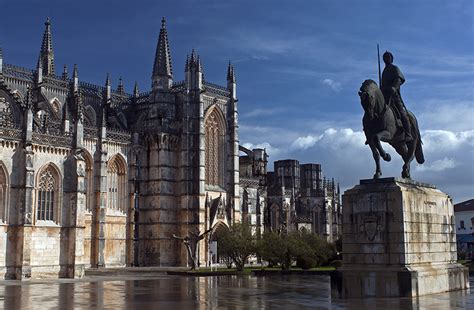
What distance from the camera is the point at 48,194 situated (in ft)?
150

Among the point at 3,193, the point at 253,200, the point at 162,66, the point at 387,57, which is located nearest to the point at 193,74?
the point at 162,66

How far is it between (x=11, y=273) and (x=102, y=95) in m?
32.1

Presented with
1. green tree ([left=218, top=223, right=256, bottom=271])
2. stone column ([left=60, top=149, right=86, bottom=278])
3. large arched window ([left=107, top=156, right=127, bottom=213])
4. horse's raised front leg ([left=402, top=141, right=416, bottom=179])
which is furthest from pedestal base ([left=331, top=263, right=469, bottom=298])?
large arched window ([left=107, top=156, right=127, bottom=213])

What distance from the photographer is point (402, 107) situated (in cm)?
2294

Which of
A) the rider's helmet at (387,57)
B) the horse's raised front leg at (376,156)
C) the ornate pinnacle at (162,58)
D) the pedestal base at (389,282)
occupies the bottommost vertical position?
the pedestal base at (389,282)

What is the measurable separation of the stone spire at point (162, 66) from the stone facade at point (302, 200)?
27.9 metres

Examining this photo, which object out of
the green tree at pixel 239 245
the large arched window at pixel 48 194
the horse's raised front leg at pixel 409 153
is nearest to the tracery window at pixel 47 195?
the large arched window at pixel 48 194

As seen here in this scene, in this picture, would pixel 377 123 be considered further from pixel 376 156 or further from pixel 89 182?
pixel 89 182

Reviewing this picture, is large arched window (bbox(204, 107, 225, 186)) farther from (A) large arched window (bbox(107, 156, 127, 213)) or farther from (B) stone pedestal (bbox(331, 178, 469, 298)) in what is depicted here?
(B) stone pedestal (bbox(331, 178, 469, 298))

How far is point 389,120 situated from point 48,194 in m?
30.8

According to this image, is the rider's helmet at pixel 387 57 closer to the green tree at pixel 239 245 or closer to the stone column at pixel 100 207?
the green tree at pixel 239 245

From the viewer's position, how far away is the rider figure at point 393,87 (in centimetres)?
2275

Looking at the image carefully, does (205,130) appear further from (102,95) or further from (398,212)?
(398,212)

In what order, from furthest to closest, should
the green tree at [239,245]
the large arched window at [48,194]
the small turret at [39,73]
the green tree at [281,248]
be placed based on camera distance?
the small turret at [39,73], the green tree at [239,245], the green tree at [281,248], the large arched window at [48,194]
